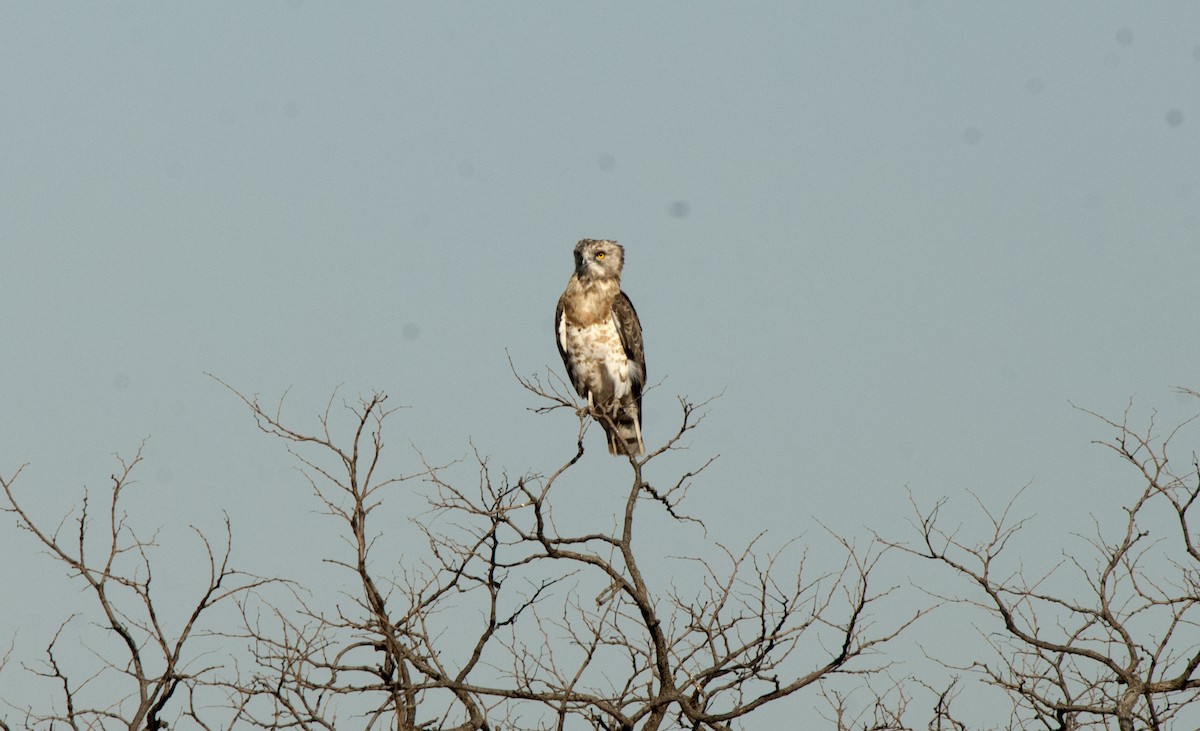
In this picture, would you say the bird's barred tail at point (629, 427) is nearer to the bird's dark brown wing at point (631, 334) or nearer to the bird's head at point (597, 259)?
the bird's dark brown wing at point (631, 334)

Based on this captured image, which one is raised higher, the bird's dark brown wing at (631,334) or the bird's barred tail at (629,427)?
the bird's dark brown wing at (631,334)

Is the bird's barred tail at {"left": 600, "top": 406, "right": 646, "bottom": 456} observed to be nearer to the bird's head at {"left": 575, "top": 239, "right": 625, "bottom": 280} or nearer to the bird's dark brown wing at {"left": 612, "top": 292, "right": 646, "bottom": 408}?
the bird's dark brown wing at {"left": 612, "top": 292, "right": 646, "bottom": 408}

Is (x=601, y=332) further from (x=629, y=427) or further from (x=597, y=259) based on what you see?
(x=629, y=427)

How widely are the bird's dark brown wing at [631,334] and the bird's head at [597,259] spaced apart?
0.70 feet

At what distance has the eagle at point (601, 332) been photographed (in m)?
10.3

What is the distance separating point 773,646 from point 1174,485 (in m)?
2.08

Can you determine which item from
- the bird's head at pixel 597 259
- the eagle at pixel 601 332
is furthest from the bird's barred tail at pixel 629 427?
the bird's head at pixel 597 259

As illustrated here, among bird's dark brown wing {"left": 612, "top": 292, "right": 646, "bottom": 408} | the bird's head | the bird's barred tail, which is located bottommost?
the bird's barred tail

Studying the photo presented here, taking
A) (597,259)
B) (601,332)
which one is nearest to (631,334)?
Answer: (601,332)

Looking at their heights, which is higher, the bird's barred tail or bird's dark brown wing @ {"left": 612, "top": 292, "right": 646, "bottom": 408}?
→ bird's dark brown wing @ {"left": 612, "top": 292, "right": 646, "bottom": 408}

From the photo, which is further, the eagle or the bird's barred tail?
the eagle

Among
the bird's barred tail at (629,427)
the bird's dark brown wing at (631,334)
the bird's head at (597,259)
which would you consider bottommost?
the bird's barred tail at (629,427)

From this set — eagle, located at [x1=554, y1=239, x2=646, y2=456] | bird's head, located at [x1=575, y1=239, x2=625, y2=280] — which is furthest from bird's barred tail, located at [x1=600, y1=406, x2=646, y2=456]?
bird's head, located at [x1=575, y1=239, x2=625, y2=280]

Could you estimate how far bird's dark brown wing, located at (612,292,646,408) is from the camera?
10.3 m
